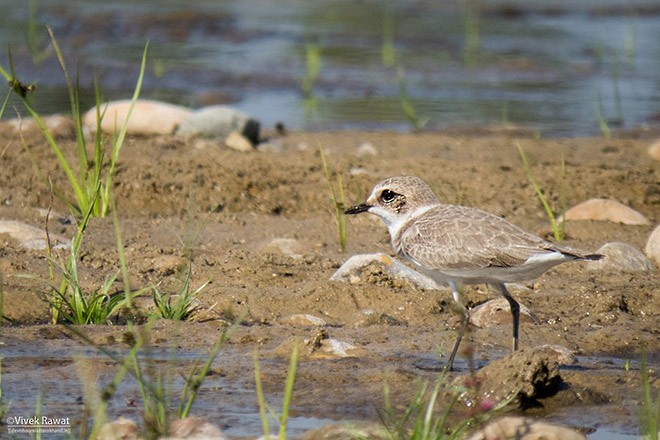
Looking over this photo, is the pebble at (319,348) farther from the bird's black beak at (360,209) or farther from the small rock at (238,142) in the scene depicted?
the small rock at (238,142)

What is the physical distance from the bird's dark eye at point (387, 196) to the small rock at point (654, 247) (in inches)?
70.1

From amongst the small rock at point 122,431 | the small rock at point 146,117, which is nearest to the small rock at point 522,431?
the small rock at point 122,431

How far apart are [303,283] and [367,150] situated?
3819 millimetres

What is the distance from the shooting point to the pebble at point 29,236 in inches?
245

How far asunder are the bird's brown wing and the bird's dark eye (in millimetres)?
314

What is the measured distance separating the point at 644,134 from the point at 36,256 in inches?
283

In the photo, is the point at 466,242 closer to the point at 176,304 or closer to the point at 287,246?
the point at 176,304

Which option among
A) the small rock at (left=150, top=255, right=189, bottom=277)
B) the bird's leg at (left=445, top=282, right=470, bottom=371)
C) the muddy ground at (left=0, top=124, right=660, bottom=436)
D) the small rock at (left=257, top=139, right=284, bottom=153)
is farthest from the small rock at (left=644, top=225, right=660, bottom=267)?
the small rock at (left=257, top=139, right=284, bottom=153)

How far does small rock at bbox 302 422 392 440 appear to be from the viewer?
3.83 meters

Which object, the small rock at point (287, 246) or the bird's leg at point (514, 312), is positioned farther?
the small rock at point (287, 246)

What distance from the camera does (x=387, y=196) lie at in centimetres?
587

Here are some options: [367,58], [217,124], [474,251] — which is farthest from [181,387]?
[367,58]

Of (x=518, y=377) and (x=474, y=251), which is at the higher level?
(x=474, y=251)

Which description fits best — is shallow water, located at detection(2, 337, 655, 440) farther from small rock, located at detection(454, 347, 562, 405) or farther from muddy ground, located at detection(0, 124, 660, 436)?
small rock, located at detection(454, 347, 562, 405)
